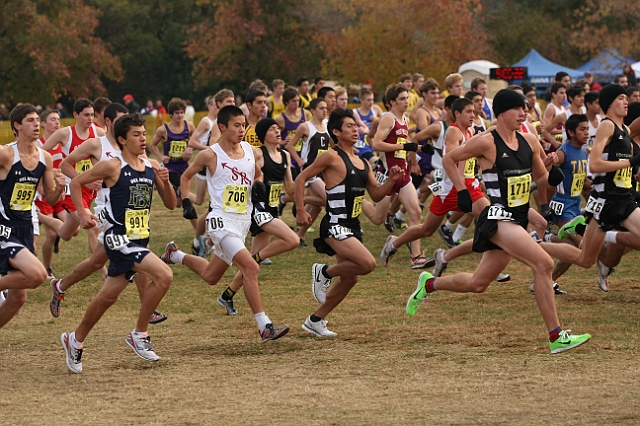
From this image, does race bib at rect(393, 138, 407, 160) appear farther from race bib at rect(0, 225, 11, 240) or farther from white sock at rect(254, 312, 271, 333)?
race bib at rect(0, 225, 11, 240)

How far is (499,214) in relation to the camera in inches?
337

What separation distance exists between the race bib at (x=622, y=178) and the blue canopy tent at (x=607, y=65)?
35.8 meters

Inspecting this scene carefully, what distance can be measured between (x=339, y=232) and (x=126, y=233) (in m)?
1.88

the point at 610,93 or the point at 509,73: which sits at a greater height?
the point at 610,93

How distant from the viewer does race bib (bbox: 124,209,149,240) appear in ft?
28.4

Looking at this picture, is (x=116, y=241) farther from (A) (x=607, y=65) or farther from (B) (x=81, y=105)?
(A) (x=607, y=65)

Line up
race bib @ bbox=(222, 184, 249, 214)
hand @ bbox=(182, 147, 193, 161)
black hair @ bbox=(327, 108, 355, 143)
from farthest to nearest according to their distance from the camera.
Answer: hand @ bbox=(182, 147, 193, 161), race bib @ bbox=(222, 184, 249, 214), black hair @ bbox=(327, 108, 355, 143)

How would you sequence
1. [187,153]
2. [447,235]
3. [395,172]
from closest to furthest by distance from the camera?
[395,172] < [447,235] < [187,153]

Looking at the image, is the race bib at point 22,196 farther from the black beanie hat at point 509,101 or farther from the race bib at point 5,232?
the black beanie hat at point 509,101

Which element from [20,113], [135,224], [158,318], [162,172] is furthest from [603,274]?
[20,113]

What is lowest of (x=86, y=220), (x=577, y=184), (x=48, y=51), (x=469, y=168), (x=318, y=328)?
(x=318, y=328)

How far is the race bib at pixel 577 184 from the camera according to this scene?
11.8 meters

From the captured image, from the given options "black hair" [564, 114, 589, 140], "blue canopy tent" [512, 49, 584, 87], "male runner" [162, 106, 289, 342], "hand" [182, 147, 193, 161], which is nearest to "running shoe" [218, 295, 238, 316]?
"male runner" [162, 106, 289, 342]

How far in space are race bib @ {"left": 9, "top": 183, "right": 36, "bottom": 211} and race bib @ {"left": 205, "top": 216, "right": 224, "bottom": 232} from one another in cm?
152
